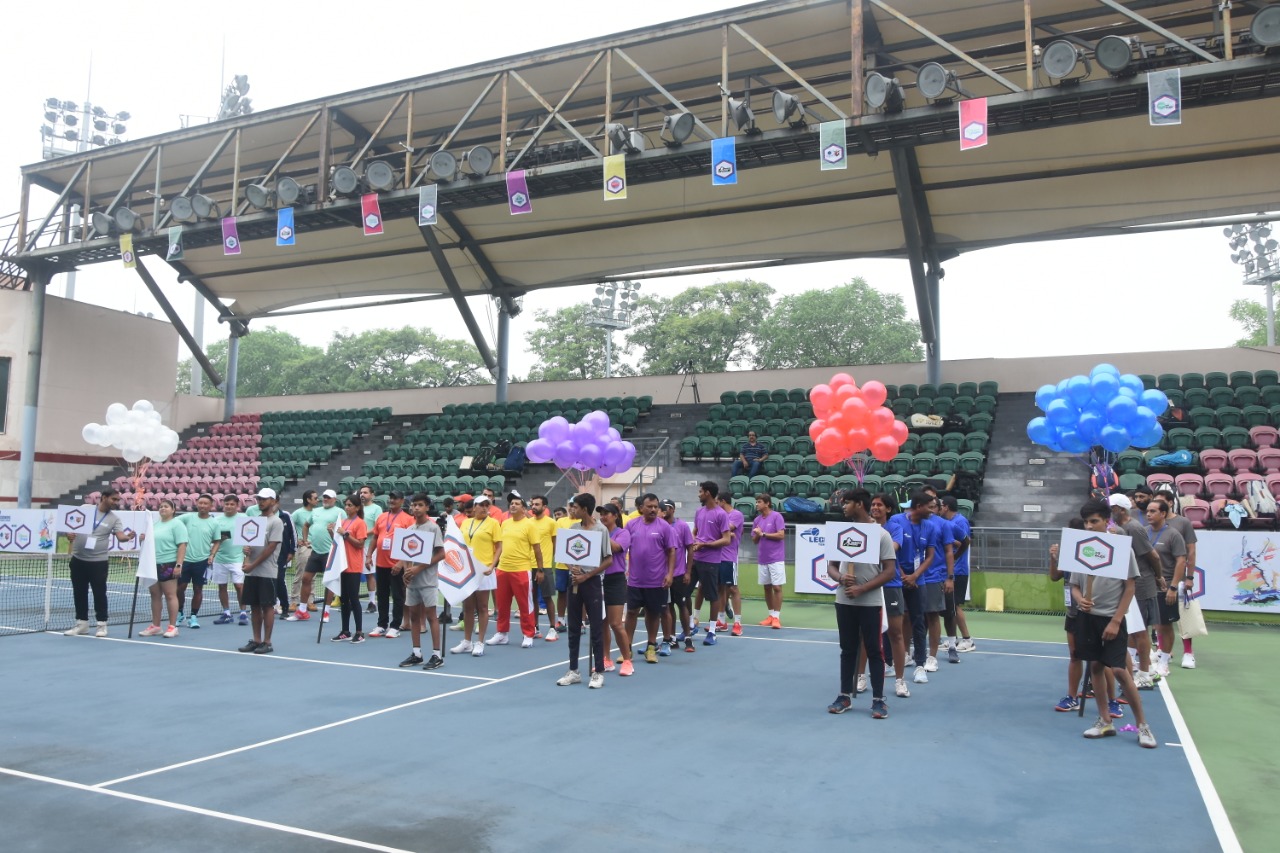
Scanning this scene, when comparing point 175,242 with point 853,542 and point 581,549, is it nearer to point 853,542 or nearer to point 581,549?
point 581,549

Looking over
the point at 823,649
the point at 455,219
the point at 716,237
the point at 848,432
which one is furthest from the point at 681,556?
the point at 455,219

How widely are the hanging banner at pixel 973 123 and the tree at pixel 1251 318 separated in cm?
5705

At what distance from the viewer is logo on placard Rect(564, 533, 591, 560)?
903 centimetres

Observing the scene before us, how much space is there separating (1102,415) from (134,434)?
22283mm

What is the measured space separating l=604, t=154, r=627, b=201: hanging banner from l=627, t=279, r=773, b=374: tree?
40830 mm

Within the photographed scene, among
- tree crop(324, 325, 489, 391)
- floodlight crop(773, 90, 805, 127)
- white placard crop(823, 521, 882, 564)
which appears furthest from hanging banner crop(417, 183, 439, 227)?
tree crop(324, 325, 489, 391)

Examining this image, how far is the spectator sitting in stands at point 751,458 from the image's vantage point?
65.3 ft

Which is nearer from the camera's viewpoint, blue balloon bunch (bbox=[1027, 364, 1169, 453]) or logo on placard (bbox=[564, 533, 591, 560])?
logo on placard (bbox=[564, 533, 591, 560])

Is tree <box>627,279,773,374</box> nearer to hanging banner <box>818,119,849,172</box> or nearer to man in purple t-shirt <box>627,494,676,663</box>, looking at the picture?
hanging banner <box>818,119,849,172</box>

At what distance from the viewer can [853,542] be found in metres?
7.70

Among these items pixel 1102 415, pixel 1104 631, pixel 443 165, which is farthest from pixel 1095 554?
pixel 443 165

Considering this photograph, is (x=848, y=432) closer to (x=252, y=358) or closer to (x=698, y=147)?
(x=698, y=147)

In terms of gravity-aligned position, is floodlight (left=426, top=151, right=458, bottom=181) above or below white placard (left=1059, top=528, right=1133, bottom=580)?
above

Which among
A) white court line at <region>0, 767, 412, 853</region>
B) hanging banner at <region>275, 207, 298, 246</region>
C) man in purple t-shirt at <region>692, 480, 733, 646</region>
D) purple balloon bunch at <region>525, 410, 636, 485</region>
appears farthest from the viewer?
hanging banner at <region>275, 207, 298, 246</region>
